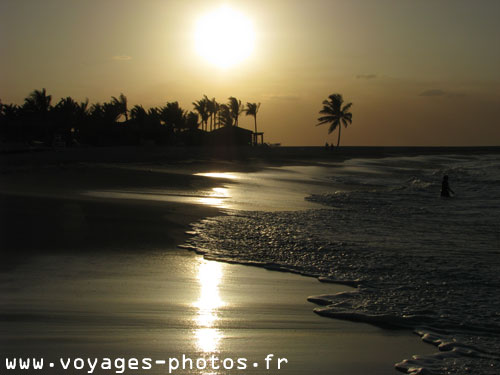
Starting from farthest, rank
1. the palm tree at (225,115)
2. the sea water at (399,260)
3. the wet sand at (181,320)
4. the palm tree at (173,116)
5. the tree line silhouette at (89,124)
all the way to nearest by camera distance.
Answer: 1. the palm tree at (225,115)
2. the palm tree at (173,116)
3. the tree line silhouette at (89,124)
4. the sea water at (399,260)
5. the wet sand at (181,320)

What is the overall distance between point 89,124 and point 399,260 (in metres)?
52.7

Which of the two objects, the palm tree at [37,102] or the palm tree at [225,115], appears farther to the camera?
the palm tree at [225,115]

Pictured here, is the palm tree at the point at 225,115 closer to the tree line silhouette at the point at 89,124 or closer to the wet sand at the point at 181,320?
the tree line silhouette at the point at 89,124

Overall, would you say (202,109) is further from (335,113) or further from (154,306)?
(154,306)

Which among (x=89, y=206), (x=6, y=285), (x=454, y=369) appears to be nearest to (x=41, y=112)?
(x=89, y=206)

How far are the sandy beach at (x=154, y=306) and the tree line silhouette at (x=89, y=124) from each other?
39.3 m

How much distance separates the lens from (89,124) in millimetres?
56062

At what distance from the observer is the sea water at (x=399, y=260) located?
15.5ft

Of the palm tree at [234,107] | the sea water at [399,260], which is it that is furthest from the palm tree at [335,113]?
the sea water at [399,260]

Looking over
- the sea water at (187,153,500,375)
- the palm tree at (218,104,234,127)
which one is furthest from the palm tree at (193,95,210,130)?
the sea water at (187,153,500,375)

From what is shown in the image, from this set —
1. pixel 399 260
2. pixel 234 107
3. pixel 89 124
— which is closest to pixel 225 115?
pixel 234 107

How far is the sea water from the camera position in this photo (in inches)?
186

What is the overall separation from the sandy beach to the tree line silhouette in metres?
39.3

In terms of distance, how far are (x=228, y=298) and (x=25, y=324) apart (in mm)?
1975
